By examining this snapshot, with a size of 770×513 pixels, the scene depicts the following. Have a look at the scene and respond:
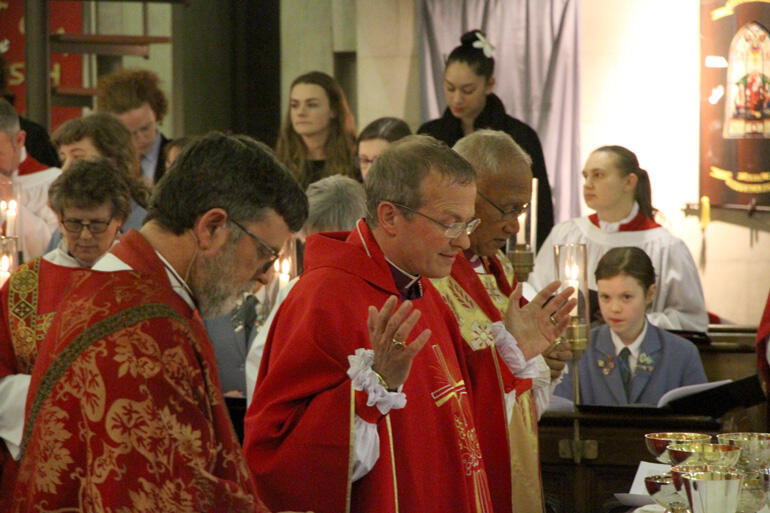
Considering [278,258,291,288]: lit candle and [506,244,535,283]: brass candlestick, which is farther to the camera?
[278,258,291,288]: lit candle

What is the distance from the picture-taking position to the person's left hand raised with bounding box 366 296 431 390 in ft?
8.51

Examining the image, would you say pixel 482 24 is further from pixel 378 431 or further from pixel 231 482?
pixel 231 482

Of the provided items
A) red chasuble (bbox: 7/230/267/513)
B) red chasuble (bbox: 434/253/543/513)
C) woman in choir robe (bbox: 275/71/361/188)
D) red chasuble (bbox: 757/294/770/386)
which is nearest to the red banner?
woman in choir robe (bbox: 275/71/361/188)

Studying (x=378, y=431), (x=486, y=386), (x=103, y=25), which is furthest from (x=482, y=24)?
(x=378, y=431)

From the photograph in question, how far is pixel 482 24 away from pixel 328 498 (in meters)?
6.92

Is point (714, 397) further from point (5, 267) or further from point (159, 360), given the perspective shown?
point (159, 360)

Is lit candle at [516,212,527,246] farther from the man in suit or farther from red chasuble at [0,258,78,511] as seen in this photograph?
the man in suit

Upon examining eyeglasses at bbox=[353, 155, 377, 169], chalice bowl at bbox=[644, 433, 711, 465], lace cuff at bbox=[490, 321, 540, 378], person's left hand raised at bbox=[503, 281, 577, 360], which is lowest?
chalice bowl at bbox=[644, 433, 711, 465]

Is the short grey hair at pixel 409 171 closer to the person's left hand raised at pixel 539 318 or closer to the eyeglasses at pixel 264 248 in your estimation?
the person's left hand raised at pixel 539 318

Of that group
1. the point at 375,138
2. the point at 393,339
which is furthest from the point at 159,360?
the point at 375,138

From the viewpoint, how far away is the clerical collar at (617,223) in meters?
6.75

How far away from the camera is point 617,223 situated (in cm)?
681

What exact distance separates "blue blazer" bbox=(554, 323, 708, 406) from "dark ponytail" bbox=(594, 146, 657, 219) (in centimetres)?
149

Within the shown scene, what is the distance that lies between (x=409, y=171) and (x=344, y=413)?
0.65 meters
